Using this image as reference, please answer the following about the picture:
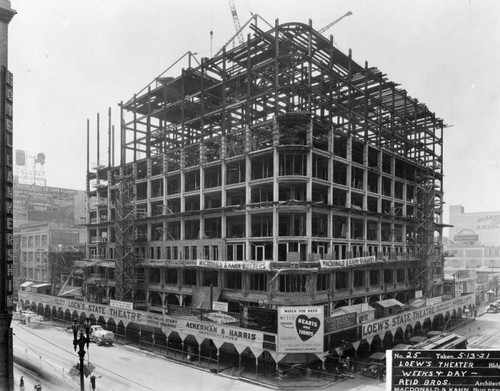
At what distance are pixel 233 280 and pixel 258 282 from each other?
190 inches

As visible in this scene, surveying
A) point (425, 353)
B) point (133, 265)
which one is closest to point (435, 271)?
point (133, 265)

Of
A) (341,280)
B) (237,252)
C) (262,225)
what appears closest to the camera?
(262,225)

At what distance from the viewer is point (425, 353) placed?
1803cm

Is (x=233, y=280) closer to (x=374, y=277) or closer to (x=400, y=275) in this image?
(x=374, y=277)

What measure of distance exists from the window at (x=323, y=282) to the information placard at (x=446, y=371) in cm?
3487

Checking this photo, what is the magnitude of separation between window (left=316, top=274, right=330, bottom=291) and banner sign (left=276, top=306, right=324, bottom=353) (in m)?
15.8

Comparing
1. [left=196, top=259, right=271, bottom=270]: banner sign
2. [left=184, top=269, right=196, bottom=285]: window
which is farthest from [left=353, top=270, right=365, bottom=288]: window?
[left=184, top=269, right=196, bottom=285]: window

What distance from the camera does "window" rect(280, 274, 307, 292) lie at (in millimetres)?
49750

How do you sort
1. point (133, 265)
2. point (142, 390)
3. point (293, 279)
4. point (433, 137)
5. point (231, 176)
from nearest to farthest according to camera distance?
point (142, 390) → point (293, 279) → point (231, 176) → point (133, 265) → point (433, 137)

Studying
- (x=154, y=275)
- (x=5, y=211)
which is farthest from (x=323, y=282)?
(x=5, y=211)

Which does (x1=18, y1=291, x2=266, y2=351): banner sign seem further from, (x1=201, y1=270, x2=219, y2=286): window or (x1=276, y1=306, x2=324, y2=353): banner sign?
(x1=201, y1=270, x2=219, y2=286): window

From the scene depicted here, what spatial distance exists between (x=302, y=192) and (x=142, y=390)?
29780 millimetres

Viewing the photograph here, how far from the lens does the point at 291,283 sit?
4978 cm

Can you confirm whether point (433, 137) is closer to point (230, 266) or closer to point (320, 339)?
point (230, 266)
